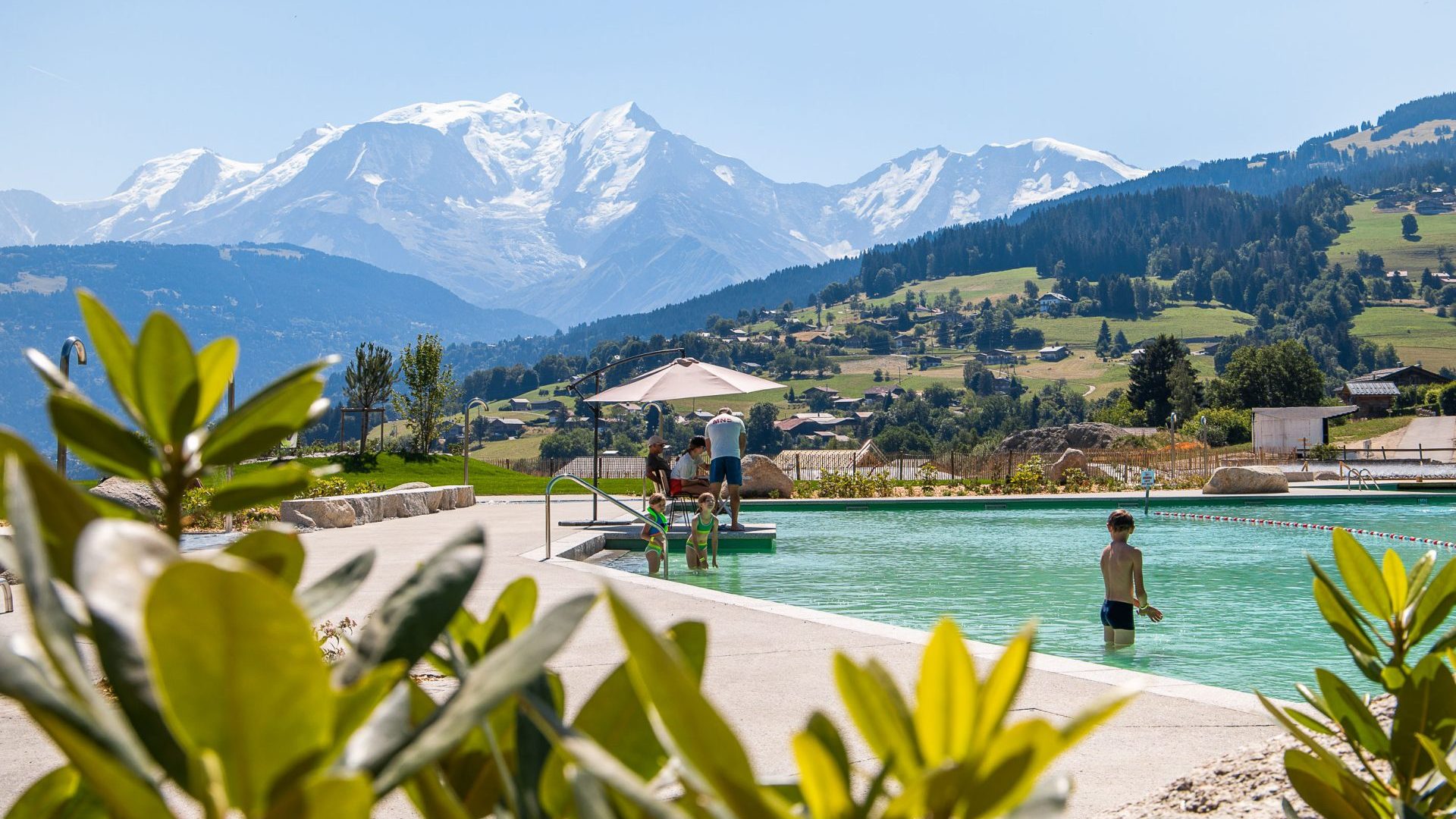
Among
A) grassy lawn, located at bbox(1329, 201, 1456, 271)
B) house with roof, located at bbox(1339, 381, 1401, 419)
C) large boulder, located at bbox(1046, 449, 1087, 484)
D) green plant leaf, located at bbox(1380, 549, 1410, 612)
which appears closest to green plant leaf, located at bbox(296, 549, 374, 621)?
green plant leaf, located at bbox(1380, 549, 1410, 612)

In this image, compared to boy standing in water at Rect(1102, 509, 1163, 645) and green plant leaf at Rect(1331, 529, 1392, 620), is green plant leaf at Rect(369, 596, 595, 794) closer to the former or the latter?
green plant leaf at Rect(1331, 529, 1392, 620)

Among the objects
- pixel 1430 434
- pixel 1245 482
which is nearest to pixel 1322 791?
pixel 1245 482

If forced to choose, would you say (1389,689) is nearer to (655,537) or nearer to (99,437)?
(99,437)

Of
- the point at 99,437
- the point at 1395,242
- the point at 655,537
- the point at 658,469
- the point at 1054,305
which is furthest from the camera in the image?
the point at 1395,242

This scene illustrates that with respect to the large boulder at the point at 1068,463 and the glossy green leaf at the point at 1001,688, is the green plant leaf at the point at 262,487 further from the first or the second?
the large boulder at the point at 1068,463

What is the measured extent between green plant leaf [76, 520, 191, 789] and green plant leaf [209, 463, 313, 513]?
0.20 meters

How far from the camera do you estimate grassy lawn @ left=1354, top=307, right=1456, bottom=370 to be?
121 meters

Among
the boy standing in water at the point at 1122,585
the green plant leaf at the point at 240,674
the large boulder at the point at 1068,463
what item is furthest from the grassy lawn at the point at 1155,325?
the green plant leaf at the point at 240,674

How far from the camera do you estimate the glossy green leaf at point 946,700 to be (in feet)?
2.06

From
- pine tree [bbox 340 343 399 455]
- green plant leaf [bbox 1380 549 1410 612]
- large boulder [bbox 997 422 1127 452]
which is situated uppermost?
pine tree [bbox 340 343 399 455]

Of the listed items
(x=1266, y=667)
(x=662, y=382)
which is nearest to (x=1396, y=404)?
(x=662, y=382)

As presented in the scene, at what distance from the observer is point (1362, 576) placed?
57.1 inches

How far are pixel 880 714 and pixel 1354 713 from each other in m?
1.13

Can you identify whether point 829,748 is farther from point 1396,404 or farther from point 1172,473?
point 1396,404
